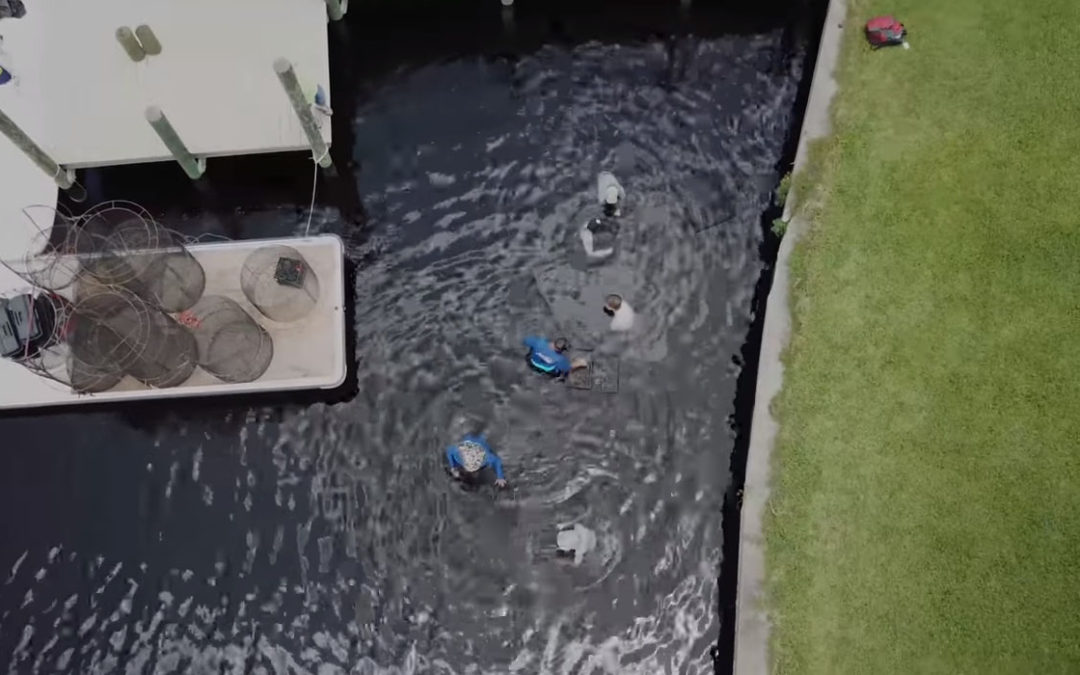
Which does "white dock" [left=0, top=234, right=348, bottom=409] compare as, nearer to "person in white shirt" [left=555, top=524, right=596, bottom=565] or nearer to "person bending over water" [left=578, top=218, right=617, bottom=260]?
"person bending over water" [left=578, top=218, right=617, bottom=260]

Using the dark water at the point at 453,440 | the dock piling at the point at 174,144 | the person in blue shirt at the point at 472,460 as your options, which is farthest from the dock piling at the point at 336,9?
the person in blue shirt at the point at 472,460

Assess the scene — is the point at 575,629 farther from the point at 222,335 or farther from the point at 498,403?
the point at 222,335

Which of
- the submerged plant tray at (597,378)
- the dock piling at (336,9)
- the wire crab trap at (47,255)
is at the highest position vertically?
the dock piling at (336,9)

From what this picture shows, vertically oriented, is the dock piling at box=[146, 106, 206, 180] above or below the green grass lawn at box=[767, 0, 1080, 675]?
above

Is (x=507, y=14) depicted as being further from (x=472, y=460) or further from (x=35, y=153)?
(x=472, y=460)

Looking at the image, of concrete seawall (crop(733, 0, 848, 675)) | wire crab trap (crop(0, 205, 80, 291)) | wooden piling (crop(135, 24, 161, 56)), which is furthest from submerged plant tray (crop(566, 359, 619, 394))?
wooden piling (crop(135, 24, 161, 56))

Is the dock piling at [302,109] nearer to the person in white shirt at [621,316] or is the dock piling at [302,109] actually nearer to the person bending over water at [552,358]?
the person bending over water at [552,358]
